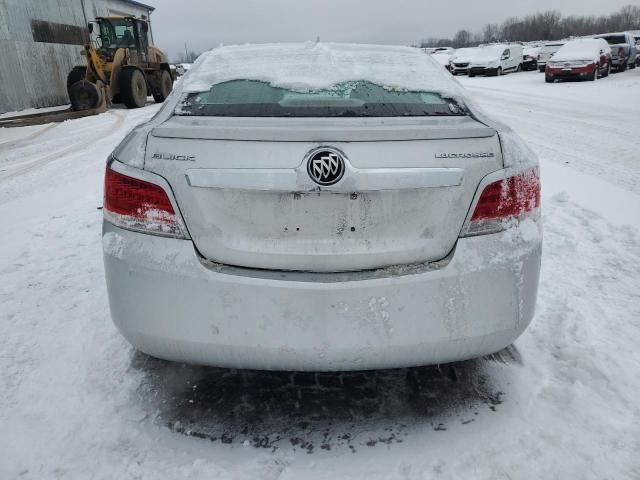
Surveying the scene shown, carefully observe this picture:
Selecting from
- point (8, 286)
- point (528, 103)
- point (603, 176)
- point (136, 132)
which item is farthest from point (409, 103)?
point (528, 103)

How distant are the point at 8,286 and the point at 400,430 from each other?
110 inches

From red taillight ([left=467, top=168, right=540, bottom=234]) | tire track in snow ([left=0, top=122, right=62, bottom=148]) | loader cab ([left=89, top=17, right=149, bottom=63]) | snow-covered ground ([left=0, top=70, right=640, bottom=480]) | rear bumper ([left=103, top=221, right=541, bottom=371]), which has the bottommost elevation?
snow-covered ground ([left=0, top=70, right=640, bottom=480])

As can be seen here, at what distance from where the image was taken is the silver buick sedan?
5.50ft

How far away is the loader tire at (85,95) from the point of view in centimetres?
1416

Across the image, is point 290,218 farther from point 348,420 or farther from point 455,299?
point 348,420

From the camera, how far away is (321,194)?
1.67m

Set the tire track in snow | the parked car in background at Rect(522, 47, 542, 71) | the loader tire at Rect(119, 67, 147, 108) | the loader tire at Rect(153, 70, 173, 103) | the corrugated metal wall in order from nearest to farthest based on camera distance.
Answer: the tire track in snow → the loader tire at Rect(119, 67, 147, 108) → the corrugated metal wall → the loader tire at Rect(153, 70, 173, 103) → the parked car in background at Rect(522, 47, 542, 71)

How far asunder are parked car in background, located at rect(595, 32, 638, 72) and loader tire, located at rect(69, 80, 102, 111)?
75.6ft

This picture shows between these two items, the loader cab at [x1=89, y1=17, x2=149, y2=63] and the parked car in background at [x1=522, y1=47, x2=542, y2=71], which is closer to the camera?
the loader cab at [x1=89, y1=17, x2=149, y2=63]

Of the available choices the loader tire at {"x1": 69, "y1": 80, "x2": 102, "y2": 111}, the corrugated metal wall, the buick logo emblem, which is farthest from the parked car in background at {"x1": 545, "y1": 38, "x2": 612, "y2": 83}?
the buick logo emblem

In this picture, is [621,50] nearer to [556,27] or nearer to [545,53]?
[545,53]

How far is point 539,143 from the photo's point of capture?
328 inches

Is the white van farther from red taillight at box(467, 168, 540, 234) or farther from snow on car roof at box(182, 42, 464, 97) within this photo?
red taillight at box(467, 168, 540, 234)

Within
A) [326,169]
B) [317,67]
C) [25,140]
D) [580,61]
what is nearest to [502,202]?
[326,169]
